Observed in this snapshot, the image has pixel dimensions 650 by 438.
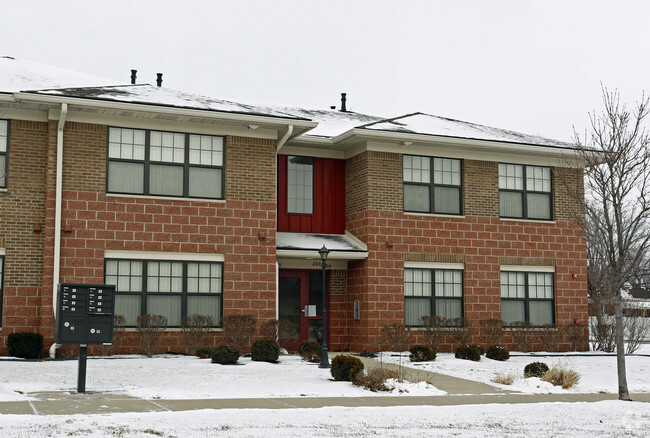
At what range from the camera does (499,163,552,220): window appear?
977 inches

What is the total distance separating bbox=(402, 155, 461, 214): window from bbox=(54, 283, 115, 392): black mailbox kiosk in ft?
38.1

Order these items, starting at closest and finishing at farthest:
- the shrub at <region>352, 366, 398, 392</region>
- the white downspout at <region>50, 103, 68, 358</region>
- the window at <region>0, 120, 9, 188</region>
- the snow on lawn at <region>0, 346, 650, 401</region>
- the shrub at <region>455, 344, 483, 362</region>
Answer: the snow on lawn at <region>0, 346, 650, 401</region> → the shrub at <region>352, 366, 398, 392</region> → the white downspout at <region>50, 103, 68, 358</region> → the window at <region>0, 120, 9, 188</region> → the shrub at <region>455, 344, 483, 362</region>

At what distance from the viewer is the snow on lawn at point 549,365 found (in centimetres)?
1623

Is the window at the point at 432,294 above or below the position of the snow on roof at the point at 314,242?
below

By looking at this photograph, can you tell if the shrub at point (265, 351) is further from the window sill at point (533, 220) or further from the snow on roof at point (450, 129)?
the window sill at point (533, 220)

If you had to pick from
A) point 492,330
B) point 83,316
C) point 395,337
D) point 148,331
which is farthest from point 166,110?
point 492,330

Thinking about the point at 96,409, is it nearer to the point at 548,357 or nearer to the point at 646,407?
the point at 646,407

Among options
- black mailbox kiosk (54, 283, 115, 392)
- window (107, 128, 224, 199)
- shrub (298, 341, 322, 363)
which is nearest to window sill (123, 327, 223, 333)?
shrub (298, 341, 322, 363)

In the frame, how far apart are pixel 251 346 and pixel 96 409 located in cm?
896

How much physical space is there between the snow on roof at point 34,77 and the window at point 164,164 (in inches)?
97.6

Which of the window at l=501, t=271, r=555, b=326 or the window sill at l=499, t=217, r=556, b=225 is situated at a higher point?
the window sill at l=499, t=217, r=556, b=225

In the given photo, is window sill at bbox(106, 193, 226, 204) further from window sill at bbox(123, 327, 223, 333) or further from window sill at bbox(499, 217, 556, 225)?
window sill at bbox(499, 217, 556, 225)

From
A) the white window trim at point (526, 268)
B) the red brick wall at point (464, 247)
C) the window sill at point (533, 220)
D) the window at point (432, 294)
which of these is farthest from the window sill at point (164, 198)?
the white window trim at point (526, 268)

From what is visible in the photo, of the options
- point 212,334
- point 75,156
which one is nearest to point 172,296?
point 212,334
